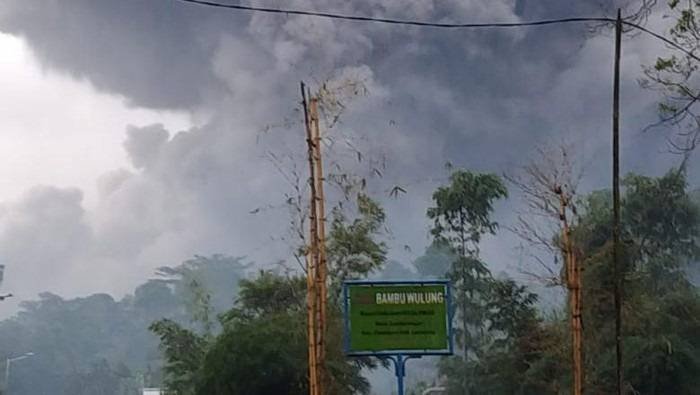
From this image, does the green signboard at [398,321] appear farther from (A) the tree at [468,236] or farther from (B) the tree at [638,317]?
(A) the tree at [468,236]

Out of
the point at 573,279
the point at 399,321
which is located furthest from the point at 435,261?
the point at 399,321

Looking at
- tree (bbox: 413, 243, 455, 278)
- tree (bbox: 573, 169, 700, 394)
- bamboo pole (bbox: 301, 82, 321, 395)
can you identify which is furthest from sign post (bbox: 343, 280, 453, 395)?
tree (bbox: 413, 243, 455, 278)

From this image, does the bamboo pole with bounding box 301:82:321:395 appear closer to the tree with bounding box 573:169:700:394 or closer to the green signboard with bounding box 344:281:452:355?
the green signboard with bounding box 344:281:452:355

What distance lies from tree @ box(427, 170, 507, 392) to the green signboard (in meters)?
9.45

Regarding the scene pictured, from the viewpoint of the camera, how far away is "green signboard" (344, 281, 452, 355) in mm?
7543

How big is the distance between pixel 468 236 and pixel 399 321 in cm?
1038

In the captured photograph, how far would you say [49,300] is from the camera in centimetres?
3722

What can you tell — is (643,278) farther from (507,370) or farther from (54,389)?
(54,389)

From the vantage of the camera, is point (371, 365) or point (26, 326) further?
point (26, 326)

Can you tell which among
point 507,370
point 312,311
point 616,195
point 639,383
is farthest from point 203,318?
point 616,195

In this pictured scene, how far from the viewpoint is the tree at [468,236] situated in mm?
17094

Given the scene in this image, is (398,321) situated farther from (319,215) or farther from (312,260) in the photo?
(319,215)

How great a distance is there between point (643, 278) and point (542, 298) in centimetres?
176

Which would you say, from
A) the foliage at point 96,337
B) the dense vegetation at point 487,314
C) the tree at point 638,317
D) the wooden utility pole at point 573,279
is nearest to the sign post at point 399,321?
the wooden utility pole at point 573,279
